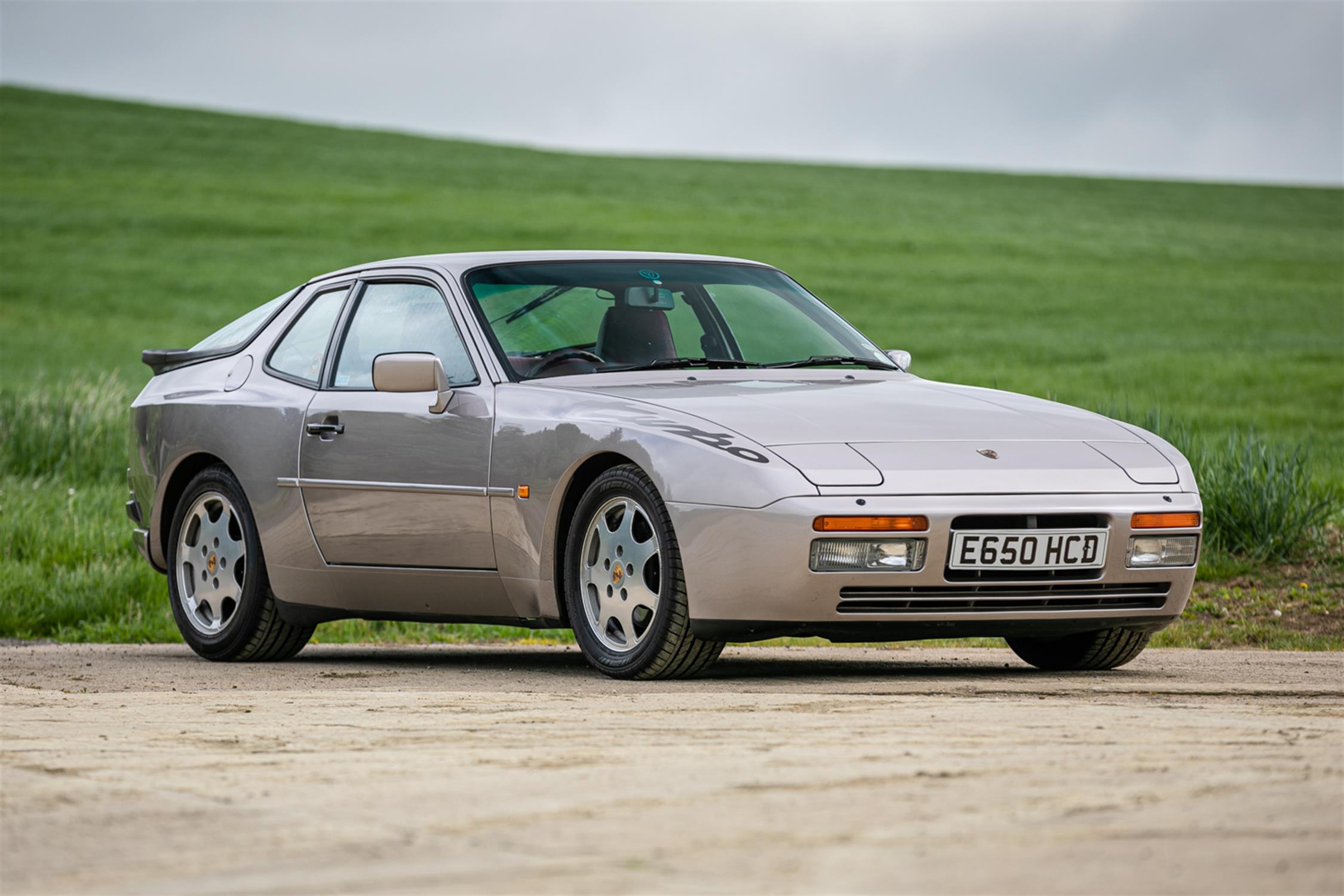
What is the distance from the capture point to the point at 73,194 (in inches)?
1476

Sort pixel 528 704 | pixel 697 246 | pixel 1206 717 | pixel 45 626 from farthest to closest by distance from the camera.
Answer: pixel 697 246 < pixel 45 626 < pixel 528 704 < pixel 1206 717

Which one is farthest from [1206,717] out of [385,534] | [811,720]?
[385,534]

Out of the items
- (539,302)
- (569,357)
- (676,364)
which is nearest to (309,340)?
(539,302)

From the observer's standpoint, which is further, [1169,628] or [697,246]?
[697,246]

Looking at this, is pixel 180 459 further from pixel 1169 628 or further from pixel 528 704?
pixel 1169 628

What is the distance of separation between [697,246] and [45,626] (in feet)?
69.3

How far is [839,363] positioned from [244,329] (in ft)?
9.20

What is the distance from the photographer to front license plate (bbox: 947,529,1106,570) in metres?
6.16

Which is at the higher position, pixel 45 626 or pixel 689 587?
pixel 689 587

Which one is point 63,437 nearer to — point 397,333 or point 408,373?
point 397,333

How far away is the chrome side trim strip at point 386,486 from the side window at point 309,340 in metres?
0.45

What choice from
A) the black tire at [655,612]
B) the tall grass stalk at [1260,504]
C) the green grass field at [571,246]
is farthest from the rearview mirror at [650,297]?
the tall grass stalk at [1260,504]

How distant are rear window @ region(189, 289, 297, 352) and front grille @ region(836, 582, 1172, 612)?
350 centimetres

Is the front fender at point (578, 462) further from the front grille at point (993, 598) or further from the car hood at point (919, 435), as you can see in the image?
the front grille at point (993, 598)
